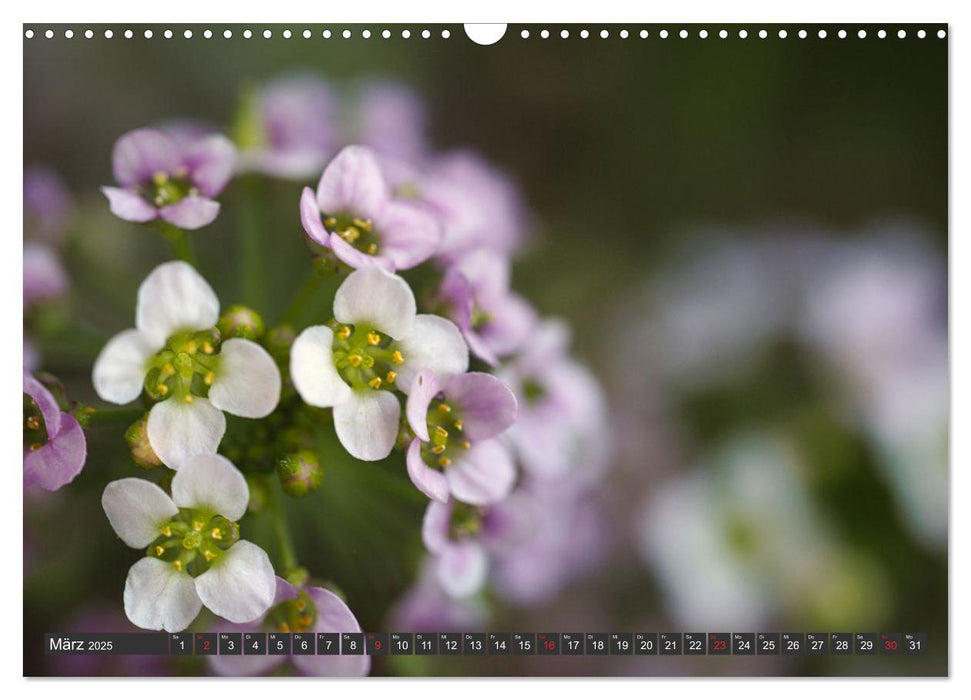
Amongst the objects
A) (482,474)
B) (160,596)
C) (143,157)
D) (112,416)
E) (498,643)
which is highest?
(143,157)

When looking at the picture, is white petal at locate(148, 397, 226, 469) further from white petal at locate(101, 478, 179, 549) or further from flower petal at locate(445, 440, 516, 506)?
flower petal at locate(445, 440, 516, 506)

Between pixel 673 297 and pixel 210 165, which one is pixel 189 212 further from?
pixel 673 297

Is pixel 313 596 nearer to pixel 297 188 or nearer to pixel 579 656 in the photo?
pixel 579 656

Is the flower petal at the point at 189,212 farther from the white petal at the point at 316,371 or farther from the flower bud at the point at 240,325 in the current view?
the white petal at the point at 316,371

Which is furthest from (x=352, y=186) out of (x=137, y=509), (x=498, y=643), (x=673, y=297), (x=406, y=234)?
(x=673, y=297)

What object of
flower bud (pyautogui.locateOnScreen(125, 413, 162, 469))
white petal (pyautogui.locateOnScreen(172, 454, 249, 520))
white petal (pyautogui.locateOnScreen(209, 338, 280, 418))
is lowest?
white petal (pyautogui.locateOnScreen(172, 454, 249, 520))

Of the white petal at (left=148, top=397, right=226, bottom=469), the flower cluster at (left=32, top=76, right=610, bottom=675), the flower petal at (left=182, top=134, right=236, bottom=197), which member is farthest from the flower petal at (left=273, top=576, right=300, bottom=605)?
the flower petal at (left=182, top=134, right=236, bottom=197)
